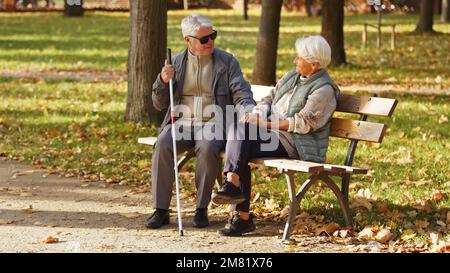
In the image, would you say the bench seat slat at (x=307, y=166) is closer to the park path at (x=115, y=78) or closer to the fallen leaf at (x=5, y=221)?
the fallen leaf at (x=5, y=221)

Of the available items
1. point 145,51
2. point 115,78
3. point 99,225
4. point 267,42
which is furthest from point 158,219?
point 115,78

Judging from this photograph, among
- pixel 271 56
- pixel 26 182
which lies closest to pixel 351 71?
pixel 271 56

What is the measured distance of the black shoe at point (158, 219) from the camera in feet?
26.0

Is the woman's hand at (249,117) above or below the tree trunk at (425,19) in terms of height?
above

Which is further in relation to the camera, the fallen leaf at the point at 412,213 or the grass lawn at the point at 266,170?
the grass lawn at the point at 266,170

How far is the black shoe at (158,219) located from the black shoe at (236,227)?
44 cm

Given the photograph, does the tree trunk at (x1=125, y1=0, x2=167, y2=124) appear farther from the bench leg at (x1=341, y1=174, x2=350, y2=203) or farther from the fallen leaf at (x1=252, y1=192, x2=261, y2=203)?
the bench leg at (x1=341, y1=174, x2=350, y2=203)

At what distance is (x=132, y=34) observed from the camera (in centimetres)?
1289

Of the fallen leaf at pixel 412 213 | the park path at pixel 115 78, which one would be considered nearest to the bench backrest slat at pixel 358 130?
the fallen leaf at pixel 412 213

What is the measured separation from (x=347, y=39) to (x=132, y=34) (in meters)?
16.3

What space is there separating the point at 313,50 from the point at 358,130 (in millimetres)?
655

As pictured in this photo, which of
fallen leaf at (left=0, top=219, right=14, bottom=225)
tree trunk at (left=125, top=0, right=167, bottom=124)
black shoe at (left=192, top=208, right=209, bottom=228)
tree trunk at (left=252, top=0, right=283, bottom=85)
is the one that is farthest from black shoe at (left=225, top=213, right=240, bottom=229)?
tree trunk at (left=252, top=0, right=283, bottom=85)

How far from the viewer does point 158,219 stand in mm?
7953

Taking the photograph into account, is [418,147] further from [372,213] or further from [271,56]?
[271,56]
